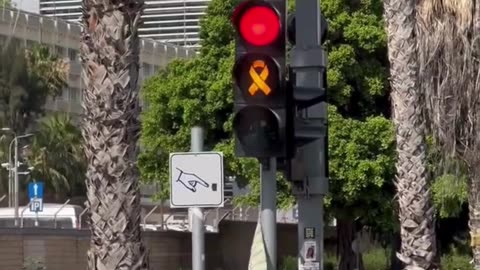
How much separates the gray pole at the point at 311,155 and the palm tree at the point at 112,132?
1.88m

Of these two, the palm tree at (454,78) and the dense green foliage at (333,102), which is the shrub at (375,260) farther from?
the palm tree at (454,78)

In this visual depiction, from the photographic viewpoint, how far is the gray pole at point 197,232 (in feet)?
28.2

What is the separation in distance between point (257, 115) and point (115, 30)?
1301mm

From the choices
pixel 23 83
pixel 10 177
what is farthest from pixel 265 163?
pixel 23 83

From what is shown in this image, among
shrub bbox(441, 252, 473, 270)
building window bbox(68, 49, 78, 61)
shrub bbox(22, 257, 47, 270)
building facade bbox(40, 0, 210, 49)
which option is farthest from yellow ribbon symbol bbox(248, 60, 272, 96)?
building facade bbox(40, 0, 210, 49)

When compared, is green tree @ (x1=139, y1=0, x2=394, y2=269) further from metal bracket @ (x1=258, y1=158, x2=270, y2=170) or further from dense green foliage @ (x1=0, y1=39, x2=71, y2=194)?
metal bracket @ (x1=258, y1=158, x2=270, y2=170)

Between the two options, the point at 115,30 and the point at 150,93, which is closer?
the point at 115,30

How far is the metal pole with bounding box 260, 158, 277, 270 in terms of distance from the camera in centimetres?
897

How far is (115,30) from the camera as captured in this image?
26.7ft

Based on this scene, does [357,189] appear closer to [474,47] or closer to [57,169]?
[474,47]

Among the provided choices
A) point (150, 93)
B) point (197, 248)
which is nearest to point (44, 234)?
point (150, 93)

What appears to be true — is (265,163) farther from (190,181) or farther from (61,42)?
(61,42)

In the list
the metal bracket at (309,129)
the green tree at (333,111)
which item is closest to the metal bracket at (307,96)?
the metal bracket at (309,129)

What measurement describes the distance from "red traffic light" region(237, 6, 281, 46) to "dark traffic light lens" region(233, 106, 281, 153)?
→ 528mm
